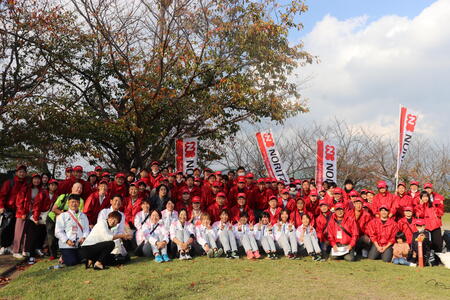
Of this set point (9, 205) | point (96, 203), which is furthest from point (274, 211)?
point (9, 205)

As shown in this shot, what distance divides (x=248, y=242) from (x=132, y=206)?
8.52 feet

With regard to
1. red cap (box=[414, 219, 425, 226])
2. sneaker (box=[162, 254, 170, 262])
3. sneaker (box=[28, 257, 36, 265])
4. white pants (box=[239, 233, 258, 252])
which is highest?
red cap (box=[414, 219, 425, 226])

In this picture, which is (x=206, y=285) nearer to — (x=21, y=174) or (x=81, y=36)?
(x=21, y=174)

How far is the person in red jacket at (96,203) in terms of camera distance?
783 cm

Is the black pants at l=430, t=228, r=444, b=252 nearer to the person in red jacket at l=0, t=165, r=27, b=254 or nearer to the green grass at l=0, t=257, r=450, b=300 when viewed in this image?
the green grass at l=0, t=257, r=450, b=300

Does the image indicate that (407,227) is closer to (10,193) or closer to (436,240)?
(436,240)

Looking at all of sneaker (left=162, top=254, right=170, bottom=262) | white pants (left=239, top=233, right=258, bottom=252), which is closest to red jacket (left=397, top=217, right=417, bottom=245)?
white pants (left=239, top=233, right=258, bottom=252)

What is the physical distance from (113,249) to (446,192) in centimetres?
2820

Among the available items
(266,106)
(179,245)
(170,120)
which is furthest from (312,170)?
(179,245)

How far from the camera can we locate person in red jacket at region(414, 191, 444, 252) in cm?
844

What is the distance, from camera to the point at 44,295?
5.42 m

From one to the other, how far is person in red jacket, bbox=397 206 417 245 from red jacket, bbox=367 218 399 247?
0.46 ft

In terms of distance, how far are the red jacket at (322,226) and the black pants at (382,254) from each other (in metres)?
0.97

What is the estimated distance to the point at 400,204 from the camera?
905 centimetres
